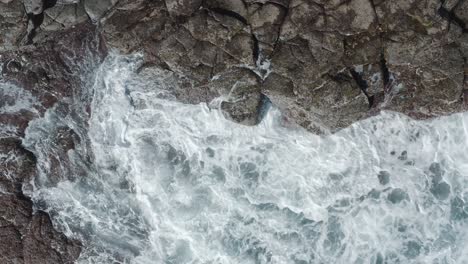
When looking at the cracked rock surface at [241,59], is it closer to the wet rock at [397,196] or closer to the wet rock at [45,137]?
the wet rock at [45,137]

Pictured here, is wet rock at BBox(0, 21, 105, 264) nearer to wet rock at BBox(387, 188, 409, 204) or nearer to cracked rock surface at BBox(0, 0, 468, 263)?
cracked rock surface at BBox(0, 0, 468, 263)

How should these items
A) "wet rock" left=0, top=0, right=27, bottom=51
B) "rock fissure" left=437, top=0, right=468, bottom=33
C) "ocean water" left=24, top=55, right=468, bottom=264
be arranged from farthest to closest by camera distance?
"wet rock" left=0, top=0, right=27, bottom=51 → "ocean water" left=24, top=55, right=468, bottom=264 → "rock fissure" left=437, top=0, right=468, bottom=33

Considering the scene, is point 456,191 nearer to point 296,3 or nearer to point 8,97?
point 296,3

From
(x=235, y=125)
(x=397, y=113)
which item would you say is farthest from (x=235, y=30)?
(x=397, y=113)

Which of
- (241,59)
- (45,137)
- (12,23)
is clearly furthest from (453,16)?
(12,23)

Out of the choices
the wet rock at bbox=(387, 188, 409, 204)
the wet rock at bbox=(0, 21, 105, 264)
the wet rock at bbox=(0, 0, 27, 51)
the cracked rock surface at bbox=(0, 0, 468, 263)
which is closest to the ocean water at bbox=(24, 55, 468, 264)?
the wet rock at bbox=(387, 188, 409, 204)

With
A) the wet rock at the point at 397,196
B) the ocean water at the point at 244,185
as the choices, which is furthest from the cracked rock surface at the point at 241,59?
the wet rock at the point at 397,196

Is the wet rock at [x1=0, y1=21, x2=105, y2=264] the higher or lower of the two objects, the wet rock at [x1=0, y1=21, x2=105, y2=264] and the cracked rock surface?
the lower
